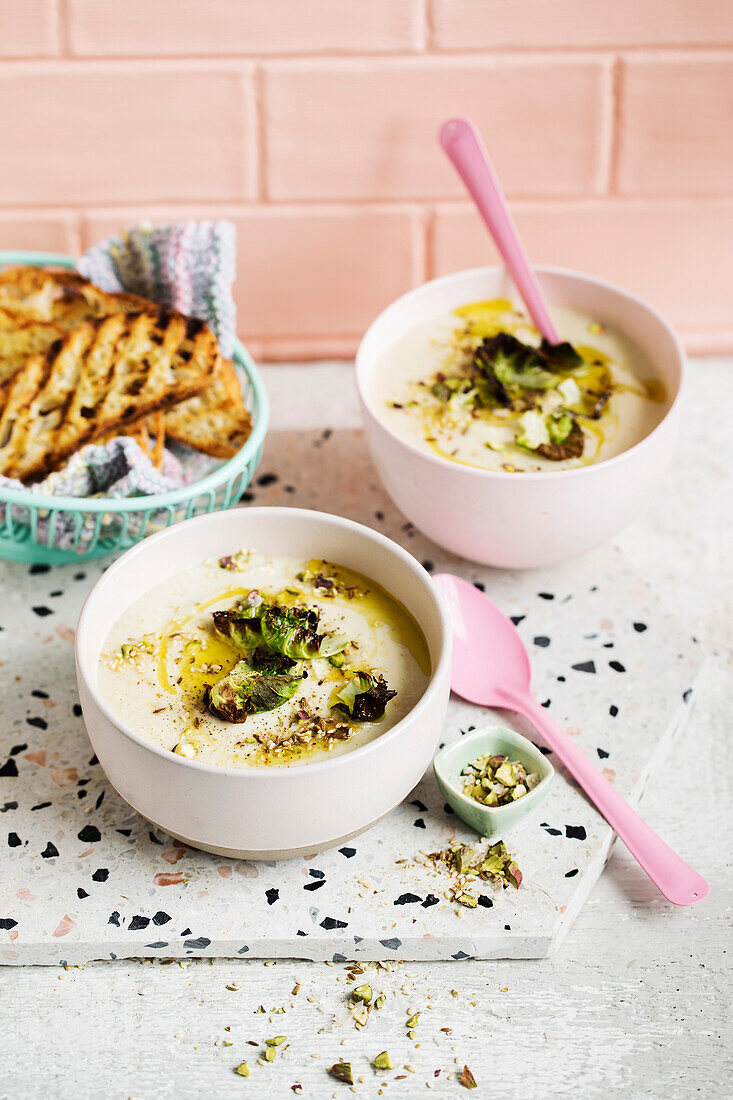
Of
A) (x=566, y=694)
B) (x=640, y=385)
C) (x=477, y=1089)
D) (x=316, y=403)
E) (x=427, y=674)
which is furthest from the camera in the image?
(x=316, y=403)

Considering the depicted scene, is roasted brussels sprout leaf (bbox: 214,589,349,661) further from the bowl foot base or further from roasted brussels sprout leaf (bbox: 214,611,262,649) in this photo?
the bowl foot base

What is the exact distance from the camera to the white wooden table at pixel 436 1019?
0.63 meters

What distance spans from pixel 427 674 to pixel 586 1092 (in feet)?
0.86

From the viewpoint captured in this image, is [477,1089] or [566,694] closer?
[477,1089]

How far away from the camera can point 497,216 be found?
1008 mm

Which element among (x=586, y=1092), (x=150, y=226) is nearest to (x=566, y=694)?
(x=586, y=1092)

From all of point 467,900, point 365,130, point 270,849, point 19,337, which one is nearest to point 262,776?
point 270,849

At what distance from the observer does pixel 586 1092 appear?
63 centimetres

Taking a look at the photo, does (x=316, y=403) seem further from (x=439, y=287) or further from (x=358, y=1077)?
(x=358, y=1077)

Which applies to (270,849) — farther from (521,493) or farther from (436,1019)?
(521,493)

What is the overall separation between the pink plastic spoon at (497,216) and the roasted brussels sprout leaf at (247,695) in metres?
0.47

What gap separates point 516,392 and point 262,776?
0.48 m

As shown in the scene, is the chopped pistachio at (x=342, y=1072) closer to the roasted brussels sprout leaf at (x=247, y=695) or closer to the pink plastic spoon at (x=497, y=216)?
the roasted brussels sprout leaf at (x=247, y=695)

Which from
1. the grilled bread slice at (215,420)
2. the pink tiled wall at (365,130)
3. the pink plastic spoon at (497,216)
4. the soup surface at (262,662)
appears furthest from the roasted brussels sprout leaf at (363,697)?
the pink tiled wall at (365,130)
